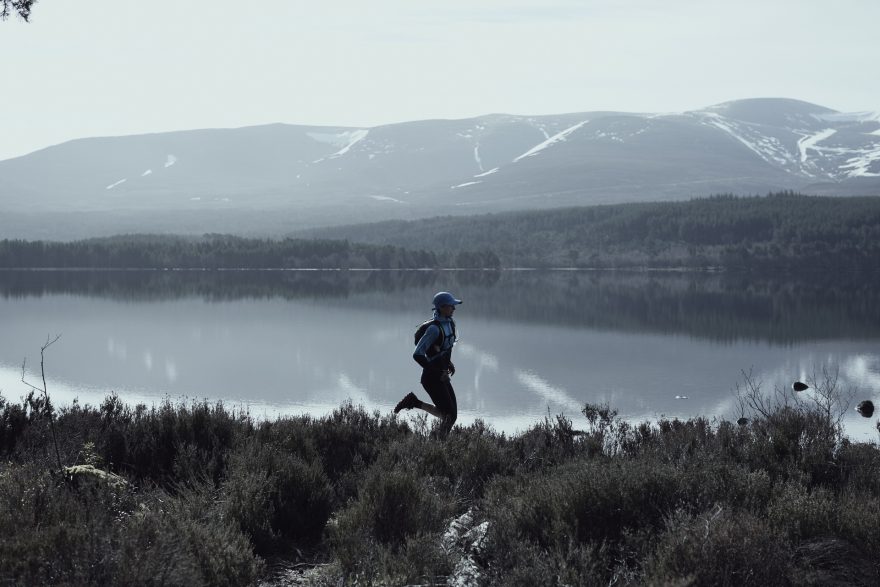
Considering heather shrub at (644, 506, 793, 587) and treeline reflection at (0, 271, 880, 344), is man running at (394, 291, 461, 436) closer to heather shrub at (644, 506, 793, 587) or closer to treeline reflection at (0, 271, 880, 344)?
heather shrub at (644, 506, 793, 587)

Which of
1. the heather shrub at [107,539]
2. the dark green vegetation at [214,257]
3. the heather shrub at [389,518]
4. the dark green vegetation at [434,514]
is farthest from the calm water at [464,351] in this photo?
the dark green vegetation at [214,257]

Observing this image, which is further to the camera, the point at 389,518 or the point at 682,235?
the point at 682,235

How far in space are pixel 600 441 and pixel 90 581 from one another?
21.0 ft

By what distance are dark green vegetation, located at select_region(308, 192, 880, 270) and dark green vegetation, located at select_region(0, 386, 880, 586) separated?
4947 inches

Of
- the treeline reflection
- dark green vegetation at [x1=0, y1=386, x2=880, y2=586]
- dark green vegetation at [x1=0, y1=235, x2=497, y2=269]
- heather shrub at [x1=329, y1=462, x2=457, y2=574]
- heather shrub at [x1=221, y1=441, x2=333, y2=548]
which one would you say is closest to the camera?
dark green vegetation at [x1=0, y1=386, x2=880, y2=586]

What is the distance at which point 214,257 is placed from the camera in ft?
423

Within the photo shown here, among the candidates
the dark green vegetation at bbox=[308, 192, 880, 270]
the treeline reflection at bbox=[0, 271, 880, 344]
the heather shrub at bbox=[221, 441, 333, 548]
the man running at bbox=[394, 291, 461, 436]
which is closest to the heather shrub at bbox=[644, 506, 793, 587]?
the heather shrub at bbox=[221, 441, 333, 548]

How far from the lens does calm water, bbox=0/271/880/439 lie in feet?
68.6

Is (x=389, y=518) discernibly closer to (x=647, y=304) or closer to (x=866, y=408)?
(x=866, y=408)

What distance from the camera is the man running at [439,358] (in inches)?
406

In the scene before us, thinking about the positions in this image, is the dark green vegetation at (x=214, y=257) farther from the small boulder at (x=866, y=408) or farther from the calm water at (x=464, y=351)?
the small boulder at (x=866, y=408)

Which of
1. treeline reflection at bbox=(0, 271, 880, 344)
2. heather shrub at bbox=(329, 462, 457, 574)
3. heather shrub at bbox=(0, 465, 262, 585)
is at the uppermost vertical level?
heather shrub at bbox=(0, 465, 262, 585)

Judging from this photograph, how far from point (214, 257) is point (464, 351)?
10464cm

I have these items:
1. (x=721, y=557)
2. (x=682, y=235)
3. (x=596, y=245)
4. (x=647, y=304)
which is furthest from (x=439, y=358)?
(x=596, y=245)
